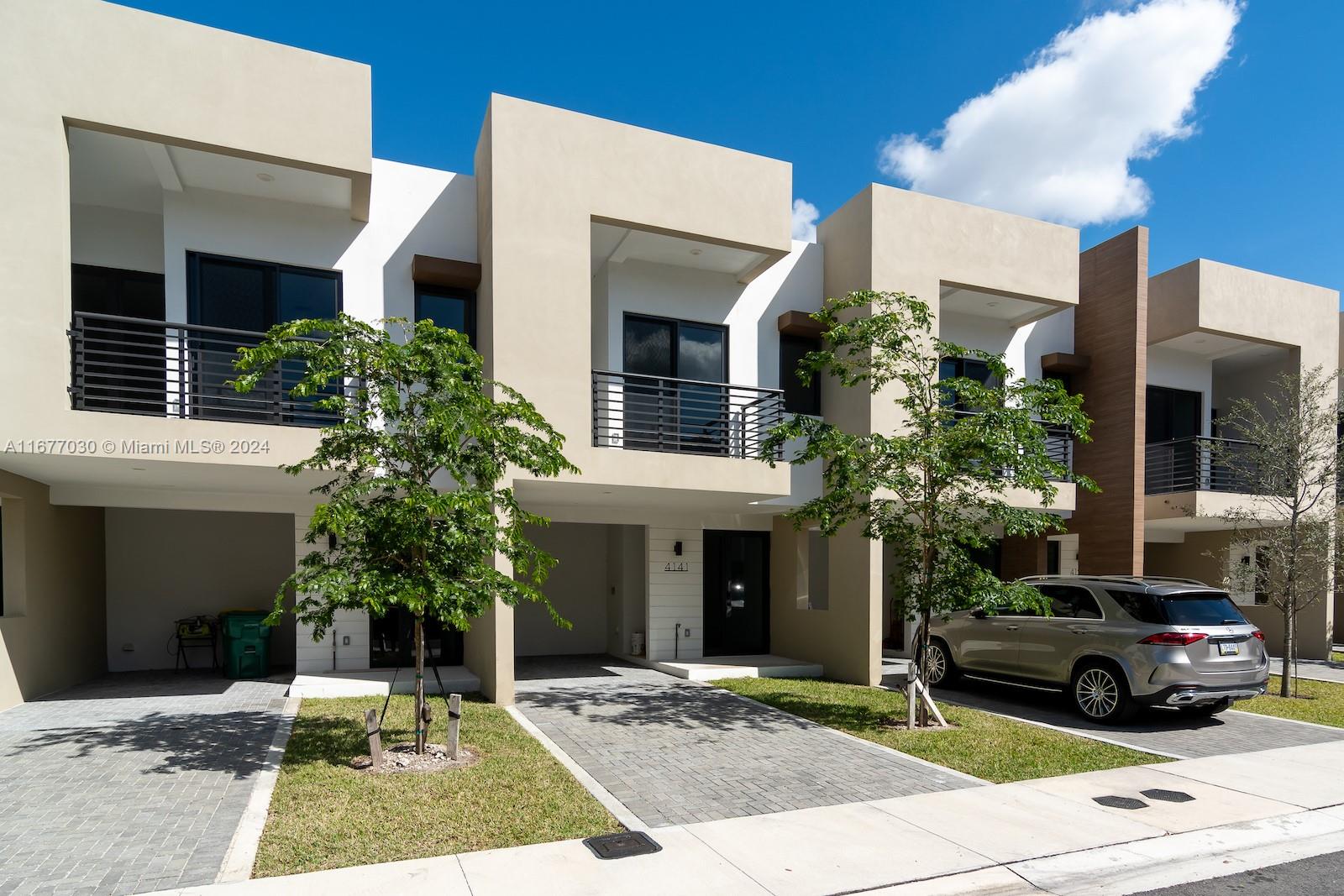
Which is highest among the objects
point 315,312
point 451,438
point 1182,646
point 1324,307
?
point 1324,307

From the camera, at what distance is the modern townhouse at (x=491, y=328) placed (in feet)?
29.4

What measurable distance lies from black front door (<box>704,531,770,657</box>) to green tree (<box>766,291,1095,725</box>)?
501cm

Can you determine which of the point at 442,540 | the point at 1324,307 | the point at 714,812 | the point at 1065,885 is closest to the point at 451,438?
the point at 442,540

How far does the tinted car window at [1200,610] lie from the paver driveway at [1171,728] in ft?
4.41

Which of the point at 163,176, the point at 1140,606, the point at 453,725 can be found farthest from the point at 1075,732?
the point at 163,176

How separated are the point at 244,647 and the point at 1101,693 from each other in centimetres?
1210

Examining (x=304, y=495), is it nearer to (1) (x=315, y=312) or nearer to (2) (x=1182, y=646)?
(1) (x=315, y=312)

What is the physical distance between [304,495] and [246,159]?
4.73m

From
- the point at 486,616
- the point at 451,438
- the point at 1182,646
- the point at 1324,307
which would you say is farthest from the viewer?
the point at 1324,307

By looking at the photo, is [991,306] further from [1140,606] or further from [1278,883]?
[1278,883]

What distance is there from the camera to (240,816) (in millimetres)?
6086

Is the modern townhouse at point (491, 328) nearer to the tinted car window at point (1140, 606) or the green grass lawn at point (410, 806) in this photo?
the green grass lawn at point (410, 806)

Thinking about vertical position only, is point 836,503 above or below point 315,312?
below

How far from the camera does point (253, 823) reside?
5930mm
